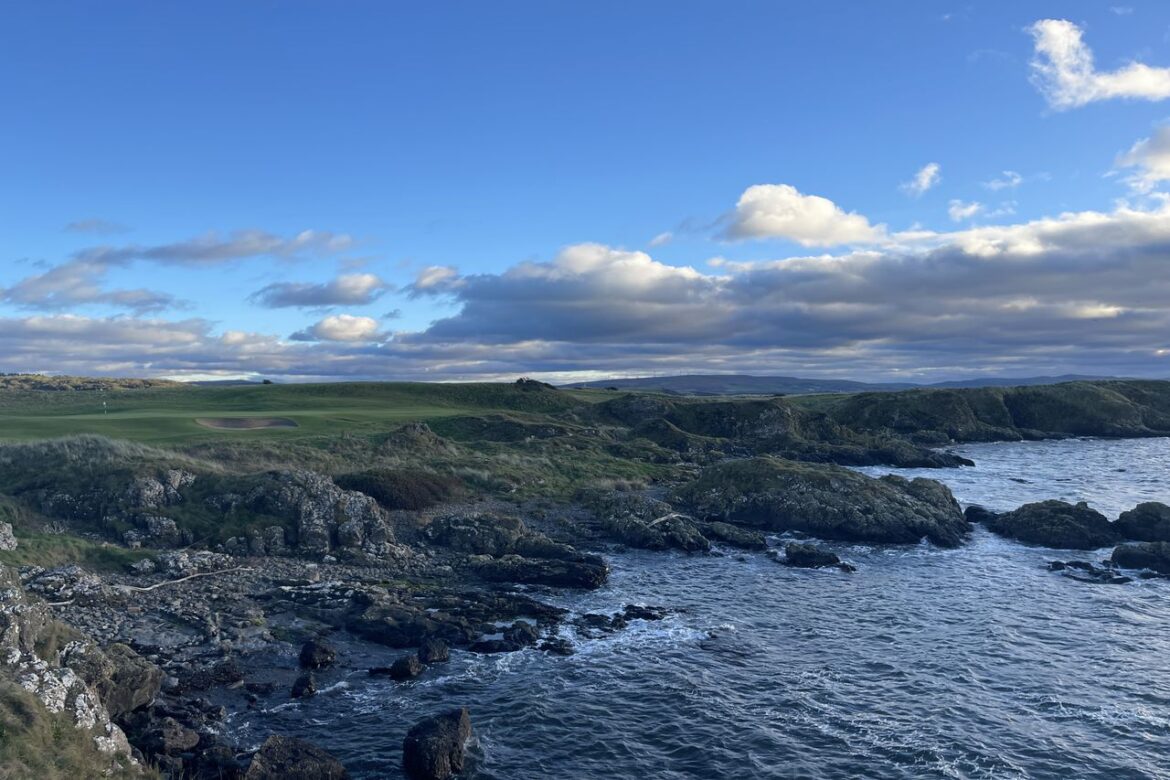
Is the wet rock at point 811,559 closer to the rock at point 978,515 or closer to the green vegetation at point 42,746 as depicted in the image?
the rock at point 978,515

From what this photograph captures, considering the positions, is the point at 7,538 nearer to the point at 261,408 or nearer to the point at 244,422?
the point at 244,422

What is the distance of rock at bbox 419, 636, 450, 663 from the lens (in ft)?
79.9

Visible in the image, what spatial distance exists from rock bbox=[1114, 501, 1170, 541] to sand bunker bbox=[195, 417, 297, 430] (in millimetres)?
69352

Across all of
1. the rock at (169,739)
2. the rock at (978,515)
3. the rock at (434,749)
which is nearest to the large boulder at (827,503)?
the rock at (978,515)

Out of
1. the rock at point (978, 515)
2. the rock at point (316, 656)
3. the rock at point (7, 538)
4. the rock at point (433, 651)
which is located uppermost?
the rock at point (7, 538)

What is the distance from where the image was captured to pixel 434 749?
1769 cm

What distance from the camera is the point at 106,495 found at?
36.2m

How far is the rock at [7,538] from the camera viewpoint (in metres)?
28.6

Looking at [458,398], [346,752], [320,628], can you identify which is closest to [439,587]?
[320,628]

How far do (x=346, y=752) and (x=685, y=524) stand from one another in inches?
1117

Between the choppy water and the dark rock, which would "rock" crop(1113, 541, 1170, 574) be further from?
the dark rock

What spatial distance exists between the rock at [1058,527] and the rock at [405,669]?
123 ft

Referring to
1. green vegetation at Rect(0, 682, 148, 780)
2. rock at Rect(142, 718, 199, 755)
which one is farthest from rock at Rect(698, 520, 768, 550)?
green vegetation at Rect(0, 682, 148, 780)

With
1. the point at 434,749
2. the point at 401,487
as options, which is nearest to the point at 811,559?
the point at 401,487
